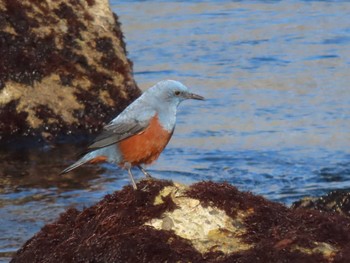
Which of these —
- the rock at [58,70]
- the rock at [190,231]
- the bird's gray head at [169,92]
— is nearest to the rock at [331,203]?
the bird's gray head at [169,92]

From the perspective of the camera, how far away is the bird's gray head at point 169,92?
704 cm

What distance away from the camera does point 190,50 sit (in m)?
15.0

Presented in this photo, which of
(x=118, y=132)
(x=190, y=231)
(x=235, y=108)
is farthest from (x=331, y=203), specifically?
(x=235, y=108)

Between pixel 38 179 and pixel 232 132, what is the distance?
2.65 metres

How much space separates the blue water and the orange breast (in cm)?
107

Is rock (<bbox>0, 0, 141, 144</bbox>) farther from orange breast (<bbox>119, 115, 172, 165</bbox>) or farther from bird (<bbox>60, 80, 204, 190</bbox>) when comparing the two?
orange breast (<bbox>119, 115, 172, 165</bbox>)

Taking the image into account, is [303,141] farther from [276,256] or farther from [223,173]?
[276,256]

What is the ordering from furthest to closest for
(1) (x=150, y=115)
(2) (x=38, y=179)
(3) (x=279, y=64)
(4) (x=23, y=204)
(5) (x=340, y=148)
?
(3) (x=279, y=64)
(5) (x=340, y=148)
(2) (x=38, y=179)
(4) (x=23, y=204)
(1) (x=150, y=115)

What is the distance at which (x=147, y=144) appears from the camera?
6930 mm

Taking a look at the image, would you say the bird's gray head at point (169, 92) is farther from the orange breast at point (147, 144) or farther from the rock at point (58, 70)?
the rock at point (58, 70)

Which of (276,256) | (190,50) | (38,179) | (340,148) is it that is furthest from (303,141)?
(276,256)

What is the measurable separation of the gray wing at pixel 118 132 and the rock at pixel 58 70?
3501 mm

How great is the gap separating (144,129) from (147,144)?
99mm

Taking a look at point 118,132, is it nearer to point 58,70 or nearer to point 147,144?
point 147,144
